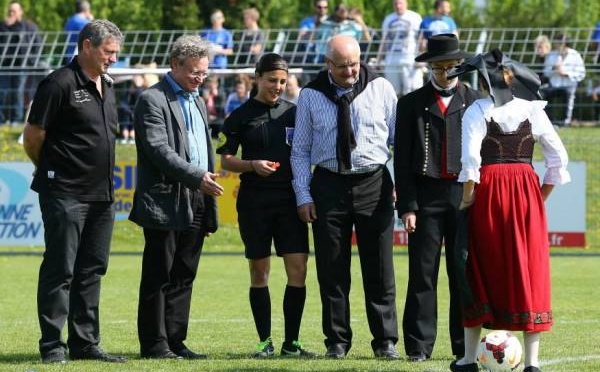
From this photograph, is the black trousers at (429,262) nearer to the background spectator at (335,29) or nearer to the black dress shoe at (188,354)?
the black dress shoe at (188,354)

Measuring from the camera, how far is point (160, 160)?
9055 mm

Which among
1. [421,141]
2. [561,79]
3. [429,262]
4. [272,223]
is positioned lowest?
[429,262]

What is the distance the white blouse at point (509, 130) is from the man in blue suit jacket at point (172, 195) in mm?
1865

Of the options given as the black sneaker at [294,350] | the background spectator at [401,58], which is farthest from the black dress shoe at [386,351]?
the background spectator at [401,58]

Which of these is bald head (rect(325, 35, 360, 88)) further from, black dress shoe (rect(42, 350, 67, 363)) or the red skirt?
black dress shoe (rect(42, 350, 67, 363))

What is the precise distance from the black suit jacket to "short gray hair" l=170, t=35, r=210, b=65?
137 cm

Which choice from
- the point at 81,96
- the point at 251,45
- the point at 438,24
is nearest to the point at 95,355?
the point at 81,96

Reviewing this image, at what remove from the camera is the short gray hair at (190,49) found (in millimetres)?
9188

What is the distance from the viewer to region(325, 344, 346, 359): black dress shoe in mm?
9359

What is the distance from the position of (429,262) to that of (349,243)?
2.07 ft

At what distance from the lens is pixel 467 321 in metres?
8.19

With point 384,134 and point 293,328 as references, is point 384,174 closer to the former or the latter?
point 384,134

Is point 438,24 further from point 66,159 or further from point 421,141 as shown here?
point 66,159

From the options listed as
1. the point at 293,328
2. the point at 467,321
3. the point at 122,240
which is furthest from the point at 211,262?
the point at 467,321
